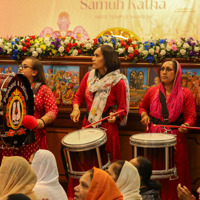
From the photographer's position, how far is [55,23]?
9945mm

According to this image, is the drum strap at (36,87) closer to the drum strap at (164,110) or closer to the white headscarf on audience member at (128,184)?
the drum strap at (164,110)

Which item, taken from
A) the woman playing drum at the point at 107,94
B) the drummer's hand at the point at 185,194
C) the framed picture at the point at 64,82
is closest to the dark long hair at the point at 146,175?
the drummer's hand at the point at 185,194

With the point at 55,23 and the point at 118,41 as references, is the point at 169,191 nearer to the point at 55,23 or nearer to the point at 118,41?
the point at 118,41

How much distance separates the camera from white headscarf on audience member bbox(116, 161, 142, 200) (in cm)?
300

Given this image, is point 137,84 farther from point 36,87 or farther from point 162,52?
point 36,87

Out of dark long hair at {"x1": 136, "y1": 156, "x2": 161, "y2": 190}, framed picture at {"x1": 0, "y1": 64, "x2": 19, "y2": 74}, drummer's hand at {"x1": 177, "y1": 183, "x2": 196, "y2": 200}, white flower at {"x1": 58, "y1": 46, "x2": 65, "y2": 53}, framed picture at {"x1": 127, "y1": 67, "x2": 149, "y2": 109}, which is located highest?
white flower at {"x1": 58, "y1": 46, "x2": 65, "y2": 53}

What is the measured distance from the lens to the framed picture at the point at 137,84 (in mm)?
5617

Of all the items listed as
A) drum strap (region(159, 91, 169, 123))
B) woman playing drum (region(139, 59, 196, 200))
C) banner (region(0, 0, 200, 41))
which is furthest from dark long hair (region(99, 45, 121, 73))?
banner (region(0, 0, 200, 41))

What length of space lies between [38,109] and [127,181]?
2.33 m

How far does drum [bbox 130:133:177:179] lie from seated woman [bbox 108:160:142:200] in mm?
1470

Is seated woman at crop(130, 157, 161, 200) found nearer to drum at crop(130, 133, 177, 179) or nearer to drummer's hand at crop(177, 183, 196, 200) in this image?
drummer's hand at crop(177, 183, 196, 200)

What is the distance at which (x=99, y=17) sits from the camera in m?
9.69

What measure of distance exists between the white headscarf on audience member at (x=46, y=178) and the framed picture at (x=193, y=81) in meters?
2.58

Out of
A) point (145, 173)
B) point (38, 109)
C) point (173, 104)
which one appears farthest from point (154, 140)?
point (38, 109)
